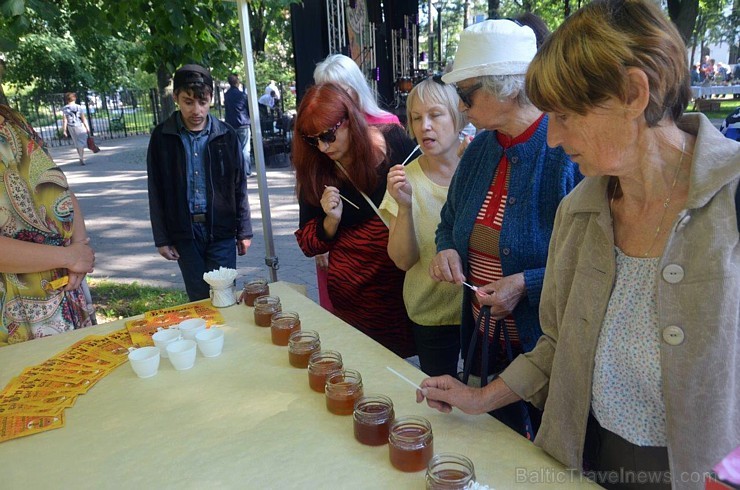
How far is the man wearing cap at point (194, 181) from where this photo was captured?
3.31 metres

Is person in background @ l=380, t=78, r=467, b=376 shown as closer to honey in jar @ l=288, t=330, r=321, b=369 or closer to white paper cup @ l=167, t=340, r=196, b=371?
honey in jar @ l=288, t=330, r=321, b=369

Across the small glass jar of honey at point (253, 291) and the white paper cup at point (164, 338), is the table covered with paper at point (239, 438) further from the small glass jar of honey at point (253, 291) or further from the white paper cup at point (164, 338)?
the small glass jar of honey at point (253, 291)

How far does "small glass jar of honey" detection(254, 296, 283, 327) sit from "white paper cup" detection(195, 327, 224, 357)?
0.74 feet

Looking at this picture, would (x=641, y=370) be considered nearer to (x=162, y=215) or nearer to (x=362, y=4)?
(x=162, y=215)

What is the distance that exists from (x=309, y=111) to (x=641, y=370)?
1.62 meters

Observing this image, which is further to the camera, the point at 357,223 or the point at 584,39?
the point at 357,223

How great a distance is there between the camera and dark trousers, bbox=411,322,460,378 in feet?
7.52

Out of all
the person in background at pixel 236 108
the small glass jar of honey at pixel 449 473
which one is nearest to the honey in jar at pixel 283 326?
the small glass jar of honey at pixel 449 473

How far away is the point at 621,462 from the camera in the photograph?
1.22 metres

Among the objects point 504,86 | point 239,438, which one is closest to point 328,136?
point 504,86

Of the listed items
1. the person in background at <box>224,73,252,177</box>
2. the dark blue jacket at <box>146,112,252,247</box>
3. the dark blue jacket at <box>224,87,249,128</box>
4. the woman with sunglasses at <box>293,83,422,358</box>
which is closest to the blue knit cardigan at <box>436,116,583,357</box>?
the woman with sunglasses at <box>293,83,422,358</box>

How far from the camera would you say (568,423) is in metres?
1.25

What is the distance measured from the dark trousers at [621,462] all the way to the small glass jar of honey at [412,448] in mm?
359

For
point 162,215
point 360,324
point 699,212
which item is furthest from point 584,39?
point 162,215
